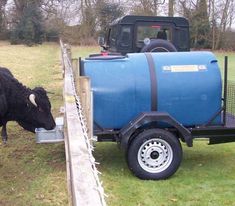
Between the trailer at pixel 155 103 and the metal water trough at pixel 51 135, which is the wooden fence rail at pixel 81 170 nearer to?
the trailer at pixel 155 103

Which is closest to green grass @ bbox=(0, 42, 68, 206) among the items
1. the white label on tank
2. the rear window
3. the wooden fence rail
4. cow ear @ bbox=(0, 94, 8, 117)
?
cow ear @ bbox=(0, 94, 8, 117)

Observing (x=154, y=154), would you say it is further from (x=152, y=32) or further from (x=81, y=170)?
(x=152, y=32)

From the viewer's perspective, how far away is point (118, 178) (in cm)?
666

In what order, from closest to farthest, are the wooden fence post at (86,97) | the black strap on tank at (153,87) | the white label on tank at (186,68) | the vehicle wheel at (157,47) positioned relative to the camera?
the wooden fence post at (86,97), the black strap on tank at (153,87), the white label on tank at (186,68), the vehicle wheel at (157,47)

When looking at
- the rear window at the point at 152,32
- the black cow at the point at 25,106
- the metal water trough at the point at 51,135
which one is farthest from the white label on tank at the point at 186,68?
the rear window at the point at 152,32

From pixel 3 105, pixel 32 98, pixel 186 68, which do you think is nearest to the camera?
pixel 186 68

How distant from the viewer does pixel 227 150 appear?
8.35 m

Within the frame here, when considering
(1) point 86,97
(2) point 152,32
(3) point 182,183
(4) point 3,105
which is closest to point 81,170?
(1) point 86,97

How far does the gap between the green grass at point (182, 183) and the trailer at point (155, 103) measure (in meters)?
0.26

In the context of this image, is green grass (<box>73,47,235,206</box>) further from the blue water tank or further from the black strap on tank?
the black strap on tank

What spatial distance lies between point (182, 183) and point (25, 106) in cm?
271

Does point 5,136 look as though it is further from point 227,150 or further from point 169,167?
point 227,150

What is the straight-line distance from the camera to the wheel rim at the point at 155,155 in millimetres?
6648

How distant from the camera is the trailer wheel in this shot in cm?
659
